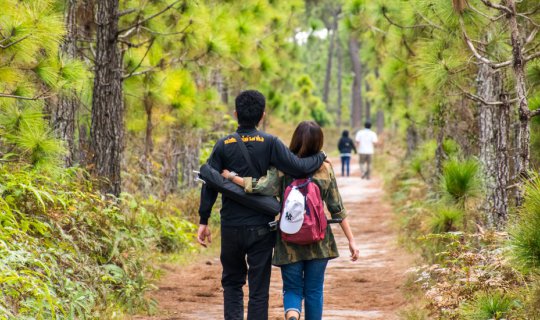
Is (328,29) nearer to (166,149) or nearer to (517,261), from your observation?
(166,149)

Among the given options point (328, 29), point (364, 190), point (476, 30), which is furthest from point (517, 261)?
point (328, 29)

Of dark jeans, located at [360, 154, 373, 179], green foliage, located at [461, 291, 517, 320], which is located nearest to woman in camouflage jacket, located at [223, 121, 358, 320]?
green foliage, located at [461, 291, 517, 320]

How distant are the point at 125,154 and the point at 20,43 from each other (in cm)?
671

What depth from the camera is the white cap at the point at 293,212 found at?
17.0 ft

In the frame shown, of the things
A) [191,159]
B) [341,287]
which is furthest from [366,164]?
[341,287]

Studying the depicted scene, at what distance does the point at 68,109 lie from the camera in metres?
8.32

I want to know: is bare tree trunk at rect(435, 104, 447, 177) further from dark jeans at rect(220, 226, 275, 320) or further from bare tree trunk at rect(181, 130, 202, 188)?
dark jeans at rect(220, 226, 275, 320)

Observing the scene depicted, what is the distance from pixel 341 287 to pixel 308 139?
379cm

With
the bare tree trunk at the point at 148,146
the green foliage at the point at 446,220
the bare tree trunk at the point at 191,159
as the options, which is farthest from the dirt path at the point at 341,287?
the bare tree trunk at the point at 191,159

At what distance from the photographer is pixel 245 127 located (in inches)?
211

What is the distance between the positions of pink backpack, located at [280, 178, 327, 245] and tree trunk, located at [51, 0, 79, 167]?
139 inches

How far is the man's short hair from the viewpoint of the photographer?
5309 mm

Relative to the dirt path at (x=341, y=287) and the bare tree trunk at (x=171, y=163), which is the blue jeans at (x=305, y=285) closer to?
the dirt path at (x=341, y=287)

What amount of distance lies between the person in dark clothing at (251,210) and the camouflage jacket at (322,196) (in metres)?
0.07
